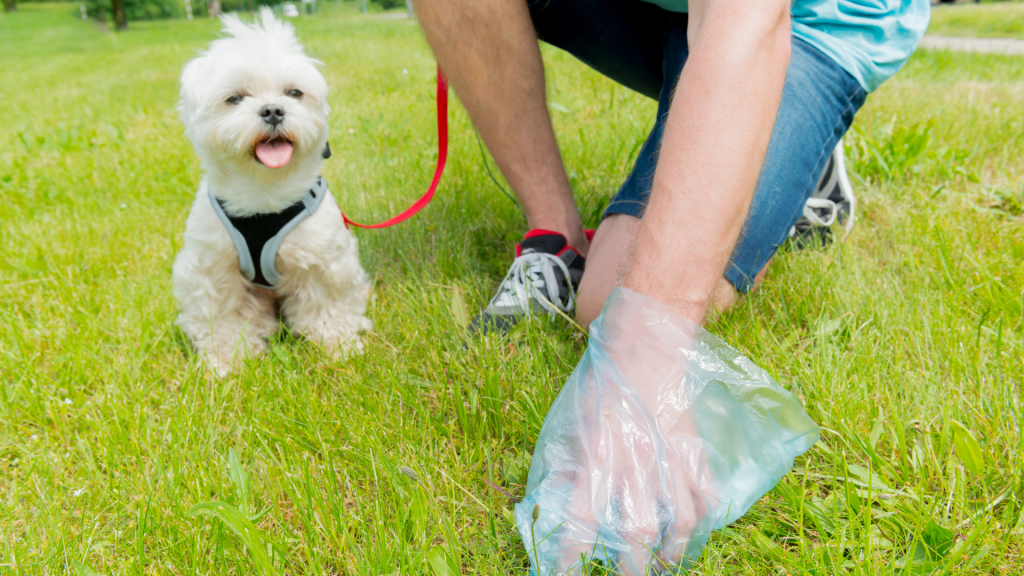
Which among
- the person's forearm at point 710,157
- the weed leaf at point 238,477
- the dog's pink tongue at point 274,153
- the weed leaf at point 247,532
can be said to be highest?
the person's forearm at point 710,157

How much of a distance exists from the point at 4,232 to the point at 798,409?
3.58 meters

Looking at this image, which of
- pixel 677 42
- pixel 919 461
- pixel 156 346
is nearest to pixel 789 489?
pixel 919 461

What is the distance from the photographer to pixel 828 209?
230 centimetres

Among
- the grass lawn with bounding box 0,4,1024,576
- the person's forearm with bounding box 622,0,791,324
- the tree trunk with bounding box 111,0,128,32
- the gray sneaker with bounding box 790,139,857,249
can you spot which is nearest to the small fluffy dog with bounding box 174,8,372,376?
the grass lawn with bounding box 0,4,1024,576

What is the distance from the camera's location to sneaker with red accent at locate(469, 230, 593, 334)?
1.78 metres

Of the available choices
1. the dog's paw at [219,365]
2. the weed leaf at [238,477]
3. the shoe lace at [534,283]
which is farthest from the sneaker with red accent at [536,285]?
the dog's paw at [219,365]

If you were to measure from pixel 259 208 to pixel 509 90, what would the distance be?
912 millimetres

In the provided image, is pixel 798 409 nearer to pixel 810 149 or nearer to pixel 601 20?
pixel 810 149

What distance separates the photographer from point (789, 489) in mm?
1141

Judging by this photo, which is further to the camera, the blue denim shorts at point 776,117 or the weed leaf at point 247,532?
the blue denim shorts at point 776,117

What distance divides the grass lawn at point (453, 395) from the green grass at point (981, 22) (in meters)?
9.10

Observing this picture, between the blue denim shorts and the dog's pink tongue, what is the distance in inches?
39.5

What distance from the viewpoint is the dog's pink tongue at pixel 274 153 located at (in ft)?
5.74

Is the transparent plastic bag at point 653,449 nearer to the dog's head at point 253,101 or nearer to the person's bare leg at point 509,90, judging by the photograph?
the person's bare leg at point 509,90
